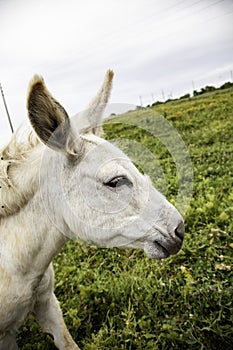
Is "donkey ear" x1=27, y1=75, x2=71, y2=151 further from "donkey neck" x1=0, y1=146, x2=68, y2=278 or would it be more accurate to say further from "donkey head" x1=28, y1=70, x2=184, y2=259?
"donkey neck" x1=0, y1=146, x2=68, y2=278

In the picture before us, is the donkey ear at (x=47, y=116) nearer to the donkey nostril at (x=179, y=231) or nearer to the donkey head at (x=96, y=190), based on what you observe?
the donkey head at (x=96, y=190)

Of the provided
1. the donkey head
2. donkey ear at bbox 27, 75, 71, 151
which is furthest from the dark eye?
donkey ear at bbox 27, 75, 71, 151

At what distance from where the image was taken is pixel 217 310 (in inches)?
117

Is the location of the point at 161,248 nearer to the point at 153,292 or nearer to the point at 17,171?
the point at 17,171

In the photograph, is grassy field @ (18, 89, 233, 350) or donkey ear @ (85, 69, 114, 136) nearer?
donkey ear @ (85, 69, 114, 136)

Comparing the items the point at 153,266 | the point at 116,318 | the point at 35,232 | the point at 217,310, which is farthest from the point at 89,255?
the point at 35,232

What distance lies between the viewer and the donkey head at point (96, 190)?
2.04 m

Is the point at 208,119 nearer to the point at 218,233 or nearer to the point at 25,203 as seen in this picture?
the point at 218,233

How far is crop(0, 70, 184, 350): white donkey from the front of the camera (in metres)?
2.05

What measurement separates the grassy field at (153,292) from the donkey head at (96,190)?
0.32 metres

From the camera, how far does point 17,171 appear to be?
2361mm

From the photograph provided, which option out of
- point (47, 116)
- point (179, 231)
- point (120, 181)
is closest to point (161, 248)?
point (179, 231)

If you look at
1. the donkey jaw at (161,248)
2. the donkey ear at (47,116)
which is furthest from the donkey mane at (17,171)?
the donkey jaw at (161,248)

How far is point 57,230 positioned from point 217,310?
1573 millimetres
